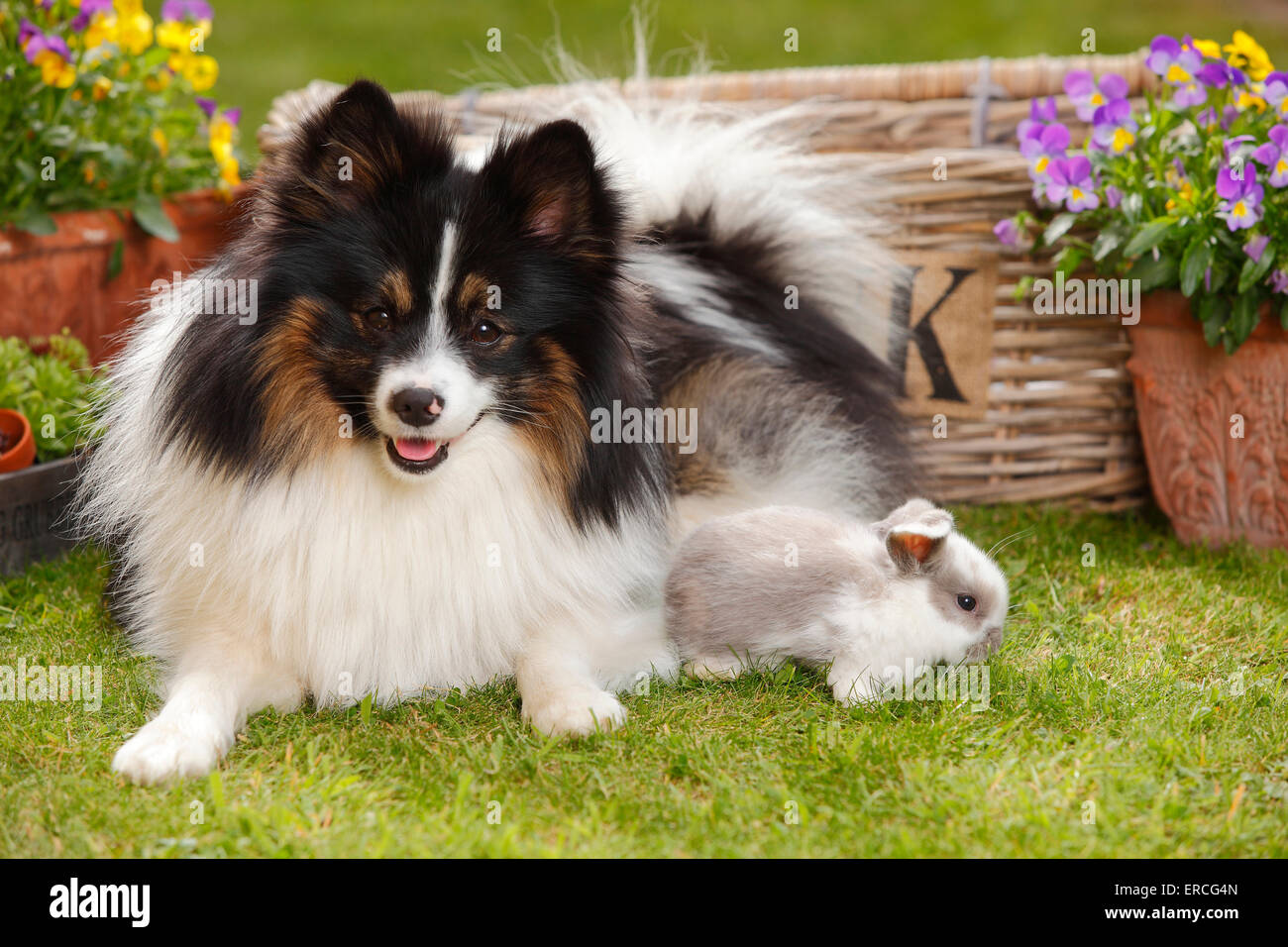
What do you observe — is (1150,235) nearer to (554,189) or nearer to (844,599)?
(844,599)

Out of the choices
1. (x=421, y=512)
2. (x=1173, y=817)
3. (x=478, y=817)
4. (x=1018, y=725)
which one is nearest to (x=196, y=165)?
(x=421, y=512)

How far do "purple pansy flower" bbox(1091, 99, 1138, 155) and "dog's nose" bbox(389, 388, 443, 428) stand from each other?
2127 millimetres

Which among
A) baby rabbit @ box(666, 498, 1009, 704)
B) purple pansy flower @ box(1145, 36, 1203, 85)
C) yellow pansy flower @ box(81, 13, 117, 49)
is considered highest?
yellow pansy flower @ box(81, 13, 117, 49)

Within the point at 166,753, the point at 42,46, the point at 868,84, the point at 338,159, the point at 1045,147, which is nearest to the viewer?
the point at 166,753

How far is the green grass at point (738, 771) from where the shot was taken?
205 cm

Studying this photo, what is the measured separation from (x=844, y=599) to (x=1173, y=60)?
184 cm

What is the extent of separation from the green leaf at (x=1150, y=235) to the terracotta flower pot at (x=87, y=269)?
247 cm

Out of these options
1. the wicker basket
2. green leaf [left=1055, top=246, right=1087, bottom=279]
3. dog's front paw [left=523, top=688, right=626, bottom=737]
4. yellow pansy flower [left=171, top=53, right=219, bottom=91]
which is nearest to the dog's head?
dog's front paw [left=523, top=688, right=626, bottom=737]

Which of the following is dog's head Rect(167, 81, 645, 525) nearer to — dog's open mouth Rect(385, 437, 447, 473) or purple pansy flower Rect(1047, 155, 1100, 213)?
dog's open mouth Rect(385, 437, 447, 473)

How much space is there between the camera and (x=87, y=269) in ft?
12.5

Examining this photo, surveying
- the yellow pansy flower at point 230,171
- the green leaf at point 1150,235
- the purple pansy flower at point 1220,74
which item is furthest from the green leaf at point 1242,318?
the yellow pansy flower at point 230,171

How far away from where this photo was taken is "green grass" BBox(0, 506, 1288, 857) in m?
2.05

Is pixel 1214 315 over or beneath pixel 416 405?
over

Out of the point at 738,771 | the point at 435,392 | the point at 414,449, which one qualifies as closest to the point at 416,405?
the point at 435,392
